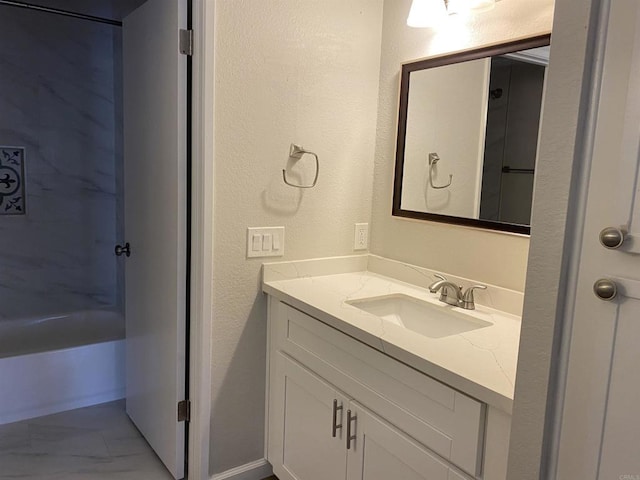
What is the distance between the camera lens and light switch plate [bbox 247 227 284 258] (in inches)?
78.0

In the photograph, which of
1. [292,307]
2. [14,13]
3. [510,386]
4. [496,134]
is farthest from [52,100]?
[510,386]

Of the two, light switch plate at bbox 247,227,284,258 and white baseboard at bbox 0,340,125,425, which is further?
white baseboard at bbox 0,340,125,425

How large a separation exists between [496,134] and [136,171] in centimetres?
155

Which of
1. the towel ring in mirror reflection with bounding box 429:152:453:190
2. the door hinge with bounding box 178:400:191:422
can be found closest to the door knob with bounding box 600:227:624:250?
the towel ring in mirror reflection with bounding box 429:152:453:190

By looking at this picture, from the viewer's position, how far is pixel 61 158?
3.29m

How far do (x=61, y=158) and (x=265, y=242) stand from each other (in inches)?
79.7

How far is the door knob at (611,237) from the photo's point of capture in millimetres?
858

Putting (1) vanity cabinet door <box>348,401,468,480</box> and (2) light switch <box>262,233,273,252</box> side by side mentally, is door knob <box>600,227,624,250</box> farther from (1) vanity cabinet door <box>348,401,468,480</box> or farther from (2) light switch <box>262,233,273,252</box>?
(2) light switch <box>262,233,273,252</box>

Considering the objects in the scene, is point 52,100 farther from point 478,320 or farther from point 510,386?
point 510,386

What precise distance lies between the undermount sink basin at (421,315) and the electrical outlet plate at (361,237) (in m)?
0.42

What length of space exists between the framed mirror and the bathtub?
5.95 feet

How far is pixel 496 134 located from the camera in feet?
5.78

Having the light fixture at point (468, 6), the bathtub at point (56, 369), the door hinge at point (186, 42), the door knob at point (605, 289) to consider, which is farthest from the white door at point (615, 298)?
the bathtub at point (56, 369)

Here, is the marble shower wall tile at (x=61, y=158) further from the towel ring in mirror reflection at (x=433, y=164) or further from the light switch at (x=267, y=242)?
the towel ring in mirror reflection at (x=433, y=164)
